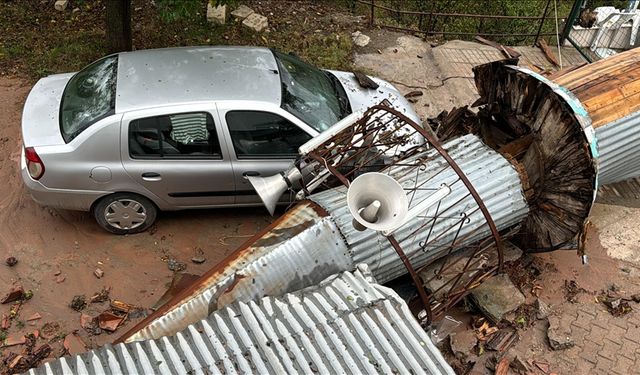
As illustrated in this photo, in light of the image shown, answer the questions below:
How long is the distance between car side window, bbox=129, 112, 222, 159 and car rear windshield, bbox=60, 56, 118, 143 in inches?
13.7

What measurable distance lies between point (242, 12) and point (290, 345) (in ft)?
24.7

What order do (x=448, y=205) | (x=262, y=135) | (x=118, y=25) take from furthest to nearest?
(x=118, y=25) → (x=262, y=135) → (x=448, y=205)

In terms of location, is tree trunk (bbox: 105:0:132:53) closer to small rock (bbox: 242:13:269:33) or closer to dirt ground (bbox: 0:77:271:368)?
small rock (bbox: 242:13:269:33)

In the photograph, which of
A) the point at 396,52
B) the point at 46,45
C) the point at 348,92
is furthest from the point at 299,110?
the point at 46,45

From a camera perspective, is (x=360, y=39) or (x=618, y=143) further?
(x=360, y=39)

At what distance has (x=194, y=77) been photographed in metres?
5.36

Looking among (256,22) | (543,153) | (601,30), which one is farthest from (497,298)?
(601,30)

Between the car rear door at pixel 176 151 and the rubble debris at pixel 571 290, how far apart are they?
3616 millimetres

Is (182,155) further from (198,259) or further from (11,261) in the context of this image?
(11,261)

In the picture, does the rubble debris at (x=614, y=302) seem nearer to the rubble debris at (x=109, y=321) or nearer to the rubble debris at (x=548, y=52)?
the rubble debris at (x=109, y=321)

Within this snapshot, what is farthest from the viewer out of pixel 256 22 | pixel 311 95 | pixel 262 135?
pixel 256 22

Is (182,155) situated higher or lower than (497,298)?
higher

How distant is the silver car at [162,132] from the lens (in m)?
5.09

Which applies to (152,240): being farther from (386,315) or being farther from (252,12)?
(252,12)
